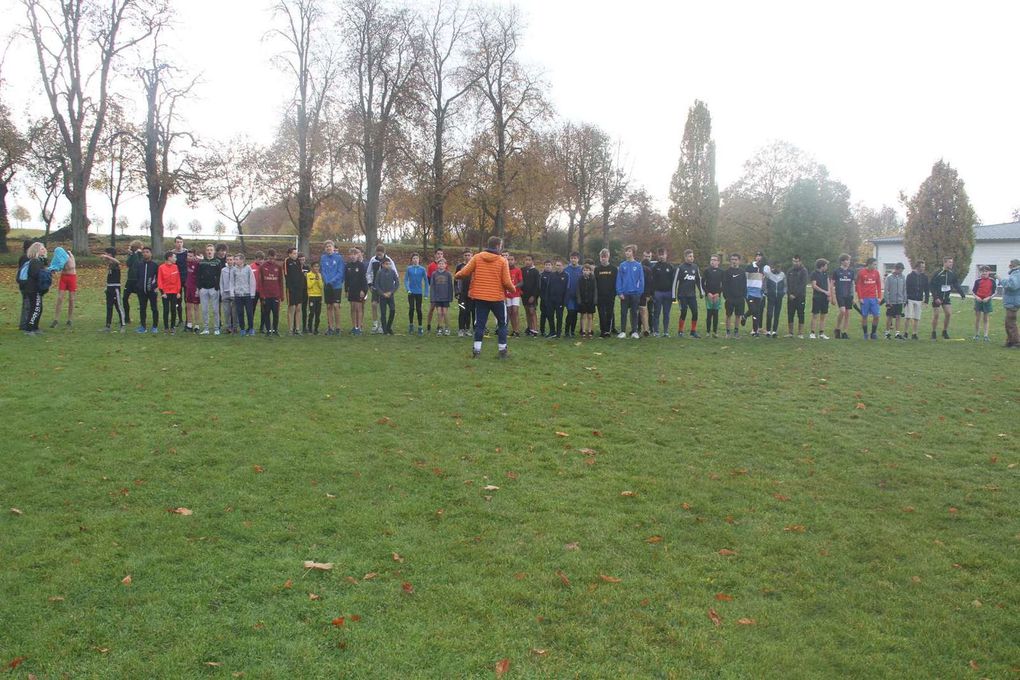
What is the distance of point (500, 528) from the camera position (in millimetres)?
5879

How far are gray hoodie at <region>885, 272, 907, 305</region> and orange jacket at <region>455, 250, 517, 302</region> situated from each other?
1125 centimetres

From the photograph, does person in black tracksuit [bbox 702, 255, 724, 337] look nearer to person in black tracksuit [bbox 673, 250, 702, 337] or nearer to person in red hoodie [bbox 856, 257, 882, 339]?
person in black tracksuit [bbox 673, 250, 702, 337]

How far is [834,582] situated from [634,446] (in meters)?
3.28

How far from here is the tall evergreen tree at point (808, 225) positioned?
149 ft

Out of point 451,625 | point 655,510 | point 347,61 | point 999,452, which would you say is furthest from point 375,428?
point 347,61

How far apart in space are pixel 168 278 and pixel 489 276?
26.5 feet

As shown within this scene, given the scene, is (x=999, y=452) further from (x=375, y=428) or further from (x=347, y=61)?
(x=347, y=61)

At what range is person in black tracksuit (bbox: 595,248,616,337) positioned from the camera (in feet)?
54.9

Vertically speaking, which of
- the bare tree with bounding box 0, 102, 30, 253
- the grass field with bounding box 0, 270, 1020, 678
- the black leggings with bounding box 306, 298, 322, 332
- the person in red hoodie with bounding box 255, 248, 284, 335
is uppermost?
the bare tree with bounding box 0, 102, 30, 253

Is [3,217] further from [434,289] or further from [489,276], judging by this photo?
[489,276]

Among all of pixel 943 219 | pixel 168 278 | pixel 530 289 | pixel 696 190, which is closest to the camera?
pixel 168 278

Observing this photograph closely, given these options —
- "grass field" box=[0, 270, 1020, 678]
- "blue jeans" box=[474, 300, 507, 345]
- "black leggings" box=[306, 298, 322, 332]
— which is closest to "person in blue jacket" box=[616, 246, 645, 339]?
"blue jeans" box=[474, 300, 507, 345]

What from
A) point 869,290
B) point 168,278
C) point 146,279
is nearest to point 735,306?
point 869,290

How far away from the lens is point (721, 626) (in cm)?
450
